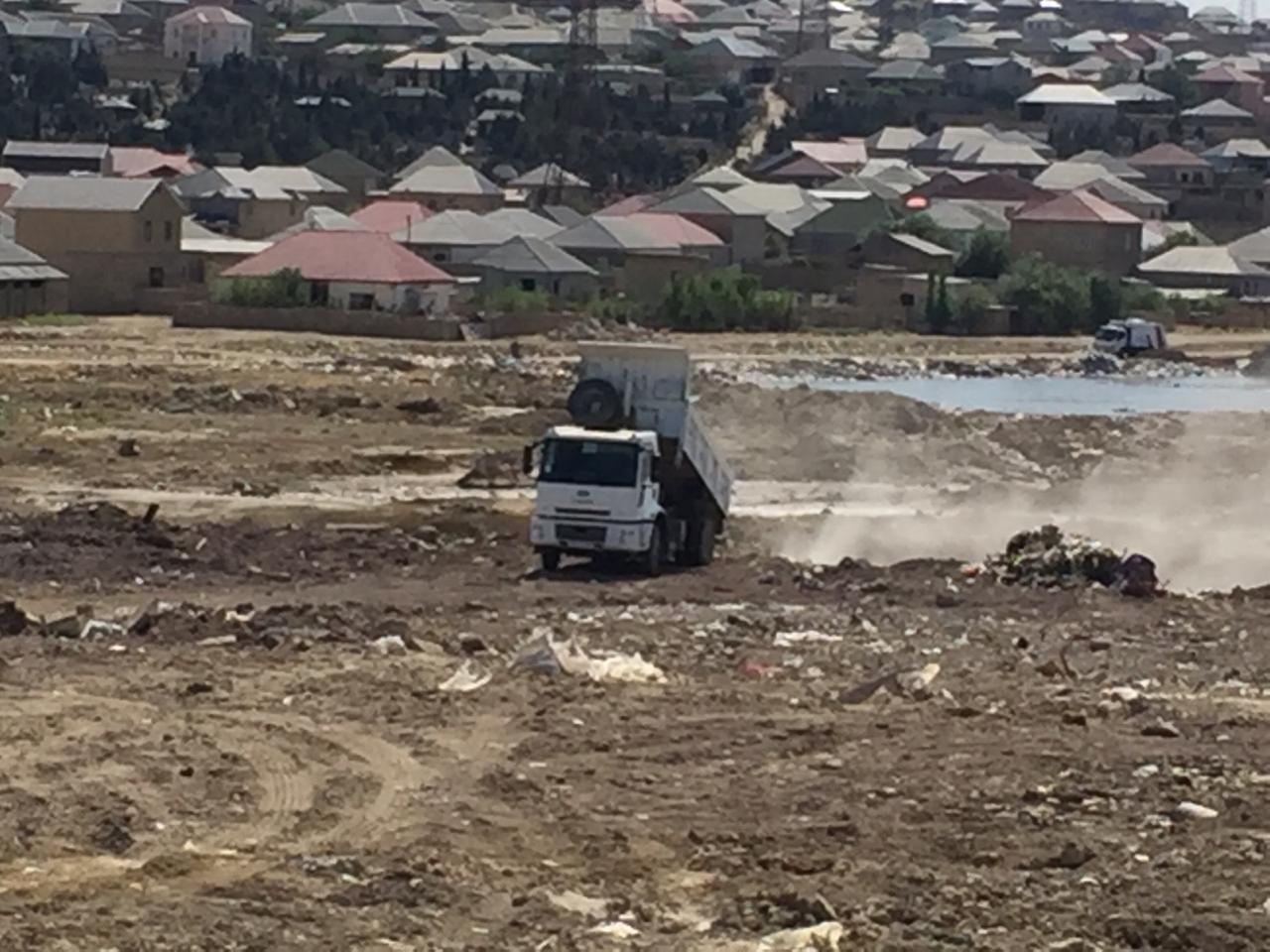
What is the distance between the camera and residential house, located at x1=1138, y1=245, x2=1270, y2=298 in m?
87.7

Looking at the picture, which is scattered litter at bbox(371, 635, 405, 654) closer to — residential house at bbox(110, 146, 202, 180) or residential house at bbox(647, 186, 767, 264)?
residential house at bbox(647, 186, 767, 264)

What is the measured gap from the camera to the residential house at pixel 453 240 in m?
75.8

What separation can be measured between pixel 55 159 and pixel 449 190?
12607 millimetres

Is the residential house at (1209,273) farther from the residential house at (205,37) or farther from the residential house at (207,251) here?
the residential house at (205,37)

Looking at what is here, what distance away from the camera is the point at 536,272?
240ft

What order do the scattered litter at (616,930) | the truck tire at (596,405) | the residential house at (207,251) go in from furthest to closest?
the residential house at (207,251) < the truck tire at (596,405) < the scattered litter at (616,930)

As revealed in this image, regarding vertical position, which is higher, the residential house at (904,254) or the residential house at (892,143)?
the residential house at (904,254)

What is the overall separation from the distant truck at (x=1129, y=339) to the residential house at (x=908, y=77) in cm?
6418

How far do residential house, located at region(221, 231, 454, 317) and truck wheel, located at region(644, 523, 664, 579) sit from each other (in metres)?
39.6

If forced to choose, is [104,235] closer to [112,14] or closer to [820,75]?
[820,75]

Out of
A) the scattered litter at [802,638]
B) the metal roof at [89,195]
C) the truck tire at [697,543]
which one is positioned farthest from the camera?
the metal roof at [89,195]

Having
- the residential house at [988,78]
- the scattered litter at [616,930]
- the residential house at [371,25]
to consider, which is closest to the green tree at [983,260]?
the residential house at [988,78]

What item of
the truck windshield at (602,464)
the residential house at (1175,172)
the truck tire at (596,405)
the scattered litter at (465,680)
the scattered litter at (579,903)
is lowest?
the residential house at (1175,172)

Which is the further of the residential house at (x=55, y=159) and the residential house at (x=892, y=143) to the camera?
the residential house at (x=892, y=143)
